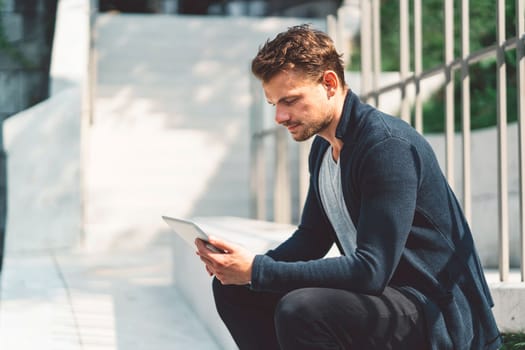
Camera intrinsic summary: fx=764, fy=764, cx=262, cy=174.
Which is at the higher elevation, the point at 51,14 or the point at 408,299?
the point at 51,14

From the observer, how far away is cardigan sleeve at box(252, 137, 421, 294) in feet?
6.18

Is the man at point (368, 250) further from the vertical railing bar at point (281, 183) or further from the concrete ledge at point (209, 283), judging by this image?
the vertical railing bar at point (281, 183)

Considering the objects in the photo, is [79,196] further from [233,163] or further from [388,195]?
[388,195]

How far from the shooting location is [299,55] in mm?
2049

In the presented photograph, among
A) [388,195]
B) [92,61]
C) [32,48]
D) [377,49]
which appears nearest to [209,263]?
[388,195]

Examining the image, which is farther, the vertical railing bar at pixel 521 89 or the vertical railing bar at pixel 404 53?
the vertical railing bar at pixel 404 53

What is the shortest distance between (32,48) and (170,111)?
199cm

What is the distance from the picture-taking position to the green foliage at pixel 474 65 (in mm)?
6695

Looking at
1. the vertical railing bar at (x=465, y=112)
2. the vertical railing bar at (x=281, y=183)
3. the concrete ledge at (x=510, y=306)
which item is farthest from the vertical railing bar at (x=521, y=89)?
the vertical railing bar at (x=281, y=183)

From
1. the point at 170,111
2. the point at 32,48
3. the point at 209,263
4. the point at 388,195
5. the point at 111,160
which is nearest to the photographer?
the point at 388,195

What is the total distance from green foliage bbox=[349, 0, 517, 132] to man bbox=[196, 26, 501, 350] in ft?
12.0

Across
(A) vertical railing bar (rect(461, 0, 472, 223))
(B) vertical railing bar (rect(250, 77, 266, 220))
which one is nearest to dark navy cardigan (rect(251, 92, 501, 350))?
(A) vertical railing bar (rect(461, 0, 472, 223))

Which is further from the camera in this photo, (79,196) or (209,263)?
(79,196)

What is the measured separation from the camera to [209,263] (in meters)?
2.04
